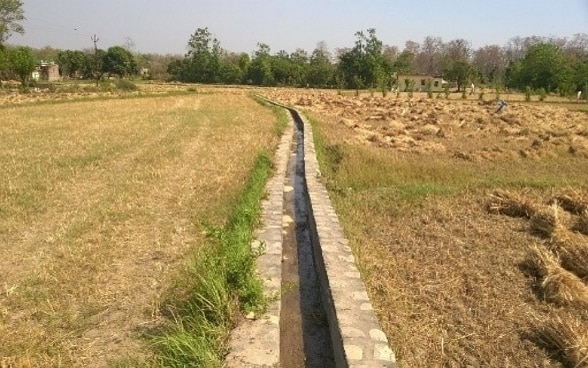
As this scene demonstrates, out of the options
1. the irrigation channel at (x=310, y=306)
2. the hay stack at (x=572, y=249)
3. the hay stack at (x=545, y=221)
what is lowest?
the irrigation channel at (x=310, y=306)

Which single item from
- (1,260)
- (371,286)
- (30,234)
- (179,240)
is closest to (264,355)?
(371,286)

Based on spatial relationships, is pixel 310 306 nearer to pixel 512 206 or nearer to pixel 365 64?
pixel 512 206

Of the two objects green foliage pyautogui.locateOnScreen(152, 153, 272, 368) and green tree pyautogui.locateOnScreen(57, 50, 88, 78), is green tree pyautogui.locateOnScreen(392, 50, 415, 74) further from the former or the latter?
green foliage pyautogui.locateOnScreen(152, 153, 272, 368)

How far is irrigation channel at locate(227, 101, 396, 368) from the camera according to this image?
3031mm

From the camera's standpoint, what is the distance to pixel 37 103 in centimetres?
2727

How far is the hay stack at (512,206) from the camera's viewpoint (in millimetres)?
6066

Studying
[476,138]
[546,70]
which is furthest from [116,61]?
[476,138]

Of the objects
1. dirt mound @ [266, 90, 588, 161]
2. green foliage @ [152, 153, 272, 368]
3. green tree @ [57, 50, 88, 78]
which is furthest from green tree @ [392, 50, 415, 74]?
green foliage @ [152, 153, 272, 368]

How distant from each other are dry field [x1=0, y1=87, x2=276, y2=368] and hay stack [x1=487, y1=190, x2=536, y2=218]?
4026mm

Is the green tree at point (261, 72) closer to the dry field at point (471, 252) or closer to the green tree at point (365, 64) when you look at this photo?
the green tree at point (365, 64)

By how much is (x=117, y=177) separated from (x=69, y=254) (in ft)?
12.3

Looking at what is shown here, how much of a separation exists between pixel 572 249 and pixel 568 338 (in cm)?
200

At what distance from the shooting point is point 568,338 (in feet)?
10.3

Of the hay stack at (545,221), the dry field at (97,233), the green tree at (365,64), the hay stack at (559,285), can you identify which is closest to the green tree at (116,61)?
the green tree at (365,64)
